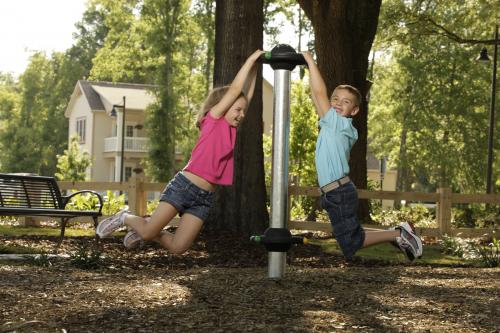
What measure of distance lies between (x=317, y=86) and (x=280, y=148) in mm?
551

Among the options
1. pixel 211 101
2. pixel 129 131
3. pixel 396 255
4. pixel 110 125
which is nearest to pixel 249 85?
pixel 211 101

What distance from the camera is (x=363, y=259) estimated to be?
35.7 ft

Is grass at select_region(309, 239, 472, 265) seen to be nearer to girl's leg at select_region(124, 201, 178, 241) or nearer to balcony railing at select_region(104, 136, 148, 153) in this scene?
girl's leg at select_region(124, 201, 178, 241)

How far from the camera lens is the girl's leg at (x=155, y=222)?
638cm

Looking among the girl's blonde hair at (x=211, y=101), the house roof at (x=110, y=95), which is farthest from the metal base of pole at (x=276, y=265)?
the house roof at (x=110, y=95)

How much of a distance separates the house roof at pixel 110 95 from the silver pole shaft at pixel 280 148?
141 ft

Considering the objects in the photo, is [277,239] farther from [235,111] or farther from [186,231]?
[235,111]

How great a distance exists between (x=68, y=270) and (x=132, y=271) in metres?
0.77

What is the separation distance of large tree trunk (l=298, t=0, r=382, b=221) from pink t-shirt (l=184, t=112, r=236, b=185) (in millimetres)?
10077

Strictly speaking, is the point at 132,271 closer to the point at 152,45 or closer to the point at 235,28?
the point at 235,28

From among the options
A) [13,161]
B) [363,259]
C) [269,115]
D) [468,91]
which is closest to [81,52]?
[13,161]

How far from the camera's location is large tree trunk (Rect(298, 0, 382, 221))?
16375 mm

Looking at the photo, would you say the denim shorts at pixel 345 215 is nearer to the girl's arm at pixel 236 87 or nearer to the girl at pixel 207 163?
the girl at pixel 207 163

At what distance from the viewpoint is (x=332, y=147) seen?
20.8ft
